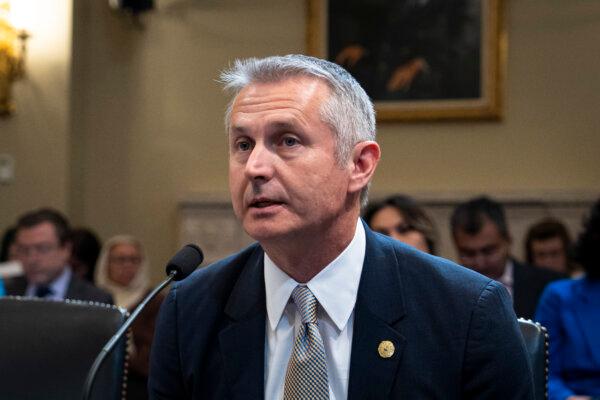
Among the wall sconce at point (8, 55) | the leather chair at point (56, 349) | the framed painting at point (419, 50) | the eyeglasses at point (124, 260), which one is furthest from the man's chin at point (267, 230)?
the wall sconce at point (8, 55)

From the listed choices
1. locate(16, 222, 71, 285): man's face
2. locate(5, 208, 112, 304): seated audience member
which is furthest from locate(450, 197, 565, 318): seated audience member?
locate(16, 222, 71, 285): man's face

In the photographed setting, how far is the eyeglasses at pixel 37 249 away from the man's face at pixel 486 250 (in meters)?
1.93

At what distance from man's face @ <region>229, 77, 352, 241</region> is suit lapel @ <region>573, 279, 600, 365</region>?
185cm

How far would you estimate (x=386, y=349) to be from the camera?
1.76 meters

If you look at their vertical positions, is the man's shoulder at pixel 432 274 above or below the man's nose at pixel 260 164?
below

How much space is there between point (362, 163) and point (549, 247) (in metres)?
3.51

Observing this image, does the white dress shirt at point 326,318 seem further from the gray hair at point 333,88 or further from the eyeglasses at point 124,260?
the eyeglasses at point 124,260

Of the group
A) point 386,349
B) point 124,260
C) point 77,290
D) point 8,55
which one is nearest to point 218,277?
point 386,349

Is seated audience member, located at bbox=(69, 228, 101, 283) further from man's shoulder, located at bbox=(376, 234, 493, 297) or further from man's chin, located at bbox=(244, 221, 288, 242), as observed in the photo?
man's chin, located at bbox=(244, 221, 288, 242)

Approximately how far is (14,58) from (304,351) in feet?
18.4

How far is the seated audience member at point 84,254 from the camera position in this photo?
5.59m

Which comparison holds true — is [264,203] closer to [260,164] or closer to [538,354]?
[260,164]

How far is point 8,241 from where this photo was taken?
5613 mm

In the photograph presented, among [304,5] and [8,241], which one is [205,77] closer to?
[304,5]
